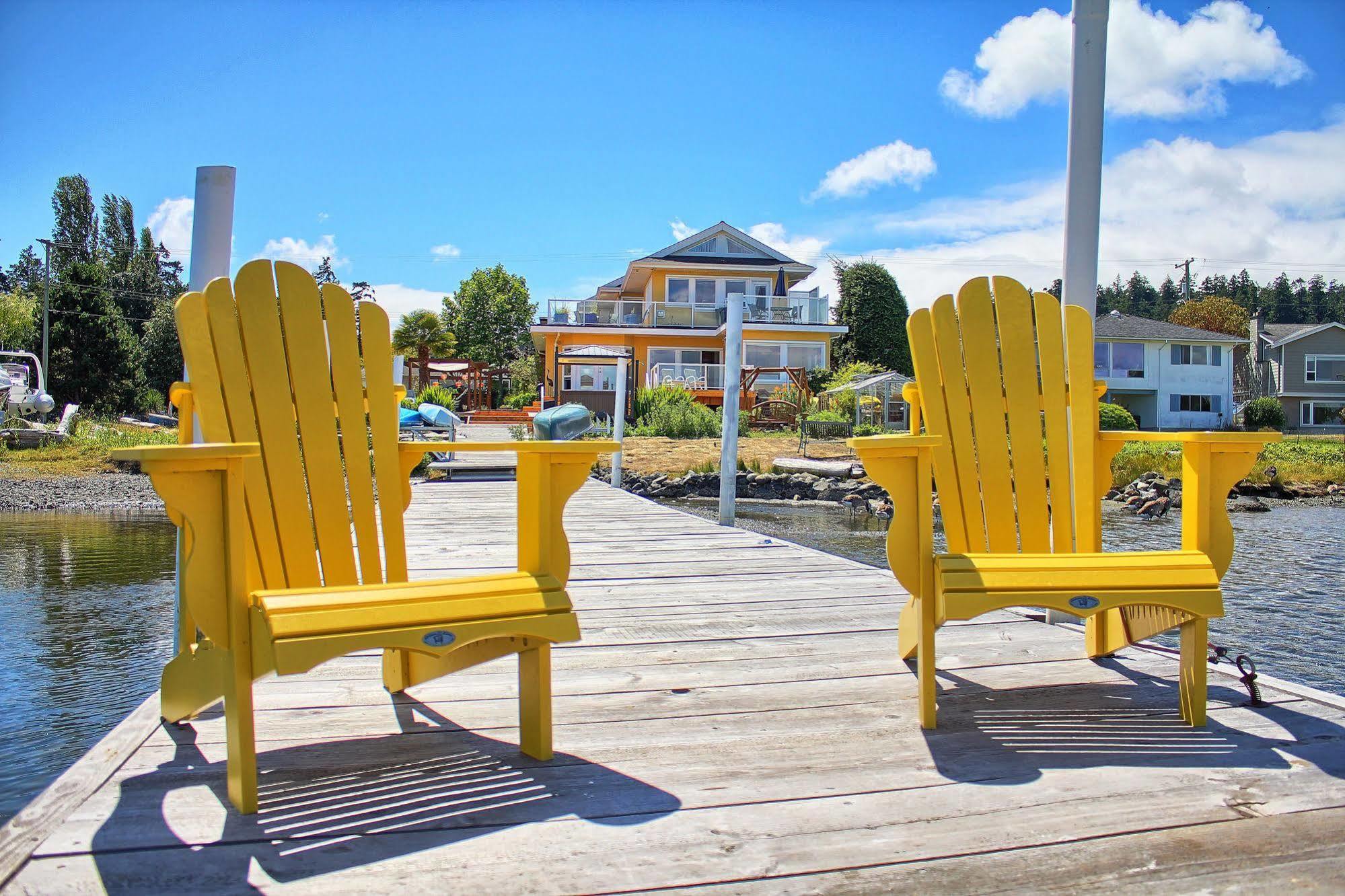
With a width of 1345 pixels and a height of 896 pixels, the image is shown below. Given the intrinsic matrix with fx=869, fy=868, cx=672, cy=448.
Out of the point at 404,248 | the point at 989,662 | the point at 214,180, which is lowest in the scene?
the point at 989,662

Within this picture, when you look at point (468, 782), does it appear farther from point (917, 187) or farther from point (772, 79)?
point (917, 187)

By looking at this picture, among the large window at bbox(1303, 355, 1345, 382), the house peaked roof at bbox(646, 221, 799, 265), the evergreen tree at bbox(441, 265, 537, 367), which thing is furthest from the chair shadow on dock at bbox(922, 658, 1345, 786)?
the large window at bbox(1303, 355, 1345, 382)

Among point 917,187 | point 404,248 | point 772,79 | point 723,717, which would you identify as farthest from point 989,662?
point 404,248

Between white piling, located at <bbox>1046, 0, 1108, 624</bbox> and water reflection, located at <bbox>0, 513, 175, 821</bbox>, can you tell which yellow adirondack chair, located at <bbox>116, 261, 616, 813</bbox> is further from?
white piling, located at <bbox>1046, 0, 1108, 624</bbox>

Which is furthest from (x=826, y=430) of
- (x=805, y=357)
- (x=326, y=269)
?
(x=326, y=269)

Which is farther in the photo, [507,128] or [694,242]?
[694,242]

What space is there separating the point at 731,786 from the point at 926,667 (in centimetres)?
62

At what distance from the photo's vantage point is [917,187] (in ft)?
64.8

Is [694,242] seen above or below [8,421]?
above

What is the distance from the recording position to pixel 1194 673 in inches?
85.7

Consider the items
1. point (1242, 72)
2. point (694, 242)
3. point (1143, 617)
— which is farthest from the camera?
point (694, 242)

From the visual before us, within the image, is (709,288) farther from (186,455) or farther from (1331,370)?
(186,455)

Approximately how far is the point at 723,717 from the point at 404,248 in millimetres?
59822

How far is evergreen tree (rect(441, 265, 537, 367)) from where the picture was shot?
137ft
